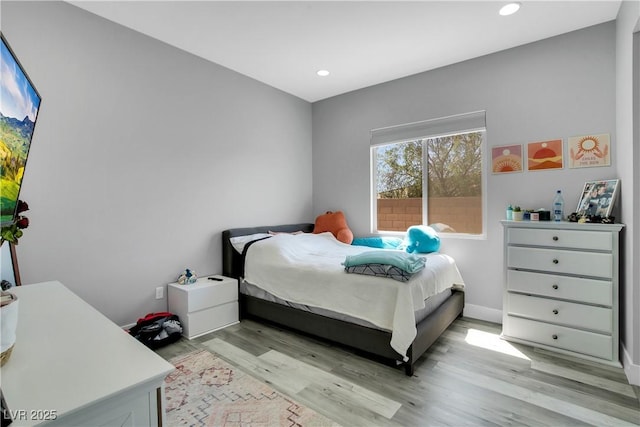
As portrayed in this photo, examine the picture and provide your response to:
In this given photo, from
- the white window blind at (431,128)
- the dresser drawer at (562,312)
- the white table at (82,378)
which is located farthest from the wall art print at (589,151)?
the white table at (82,378)

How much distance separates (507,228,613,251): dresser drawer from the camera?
2217 millimetres

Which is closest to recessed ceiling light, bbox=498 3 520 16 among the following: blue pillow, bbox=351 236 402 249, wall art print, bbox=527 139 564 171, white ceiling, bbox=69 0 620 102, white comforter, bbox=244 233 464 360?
white ceiling, bbox=69 0 620 102

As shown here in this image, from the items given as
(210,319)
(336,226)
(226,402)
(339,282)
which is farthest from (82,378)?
(336,226)

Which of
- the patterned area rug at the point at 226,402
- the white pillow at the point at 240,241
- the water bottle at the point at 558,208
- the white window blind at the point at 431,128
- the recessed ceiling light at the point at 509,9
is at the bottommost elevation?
the patterned area rug at the point at 226,402

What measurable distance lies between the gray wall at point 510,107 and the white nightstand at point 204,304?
1.94 meters

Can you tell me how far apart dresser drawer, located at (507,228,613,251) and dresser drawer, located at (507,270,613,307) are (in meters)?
0.25

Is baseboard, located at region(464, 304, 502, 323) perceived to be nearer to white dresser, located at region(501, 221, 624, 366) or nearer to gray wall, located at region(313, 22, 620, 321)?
gray wall, located at region(313, 22, 620, 321)

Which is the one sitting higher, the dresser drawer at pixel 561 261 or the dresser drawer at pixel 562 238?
the dresser drawer at pixel 562 238

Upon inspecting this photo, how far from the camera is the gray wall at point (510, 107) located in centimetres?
258

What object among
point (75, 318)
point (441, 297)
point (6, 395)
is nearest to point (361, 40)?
point (441, 297)

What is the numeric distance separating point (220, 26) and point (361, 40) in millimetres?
1281

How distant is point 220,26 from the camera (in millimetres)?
2600

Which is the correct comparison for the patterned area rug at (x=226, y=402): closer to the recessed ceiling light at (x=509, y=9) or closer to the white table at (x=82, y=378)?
the white table at (x=82, y=378)

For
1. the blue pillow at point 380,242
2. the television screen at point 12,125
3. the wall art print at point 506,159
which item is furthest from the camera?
the blue pillow at point 380,242
